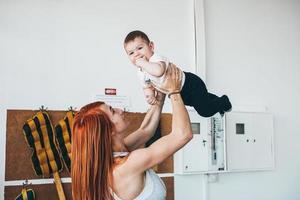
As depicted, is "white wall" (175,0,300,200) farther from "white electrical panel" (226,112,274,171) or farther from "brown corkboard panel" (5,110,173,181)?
"brown corkboard panel" (5,110,173,181)

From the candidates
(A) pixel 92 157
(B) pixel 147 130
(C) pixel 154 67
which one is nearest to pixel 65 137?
(B) pixel 147 130

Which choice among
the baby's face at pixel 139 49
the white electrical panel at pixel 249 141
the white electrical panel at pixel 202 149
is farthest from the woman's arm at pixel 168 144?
the white electrical panel at pixel 249 141

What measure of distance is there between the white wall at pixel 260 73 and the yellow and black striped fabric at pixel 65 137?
3.07 ft

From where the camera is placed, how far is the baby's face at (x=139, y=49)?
1.69m

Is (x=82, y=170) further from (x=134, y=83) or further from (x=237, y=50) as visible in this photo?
(x=237, y=50)

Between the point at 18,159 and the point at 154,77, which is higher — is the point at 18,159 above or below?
below

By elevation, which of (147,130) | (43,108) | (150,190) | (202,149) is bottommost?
(150,190)

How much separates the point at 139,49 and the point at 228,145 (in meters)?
1.48

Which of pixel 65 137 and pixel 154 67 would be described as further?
pixel 65 137

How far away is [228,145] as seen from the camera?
9.46 feet

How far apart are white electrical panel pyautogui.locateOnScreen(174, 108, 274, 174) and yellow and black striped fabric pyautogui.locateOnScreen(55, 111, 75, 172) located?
790 millimetres

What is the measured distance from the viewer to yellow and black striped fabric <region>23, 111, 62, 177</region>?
2.27m

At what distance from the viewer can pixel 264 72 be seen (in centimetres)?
318

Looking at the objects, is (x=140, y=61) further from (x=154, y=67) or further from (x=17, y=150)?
(x=17, y=150)
